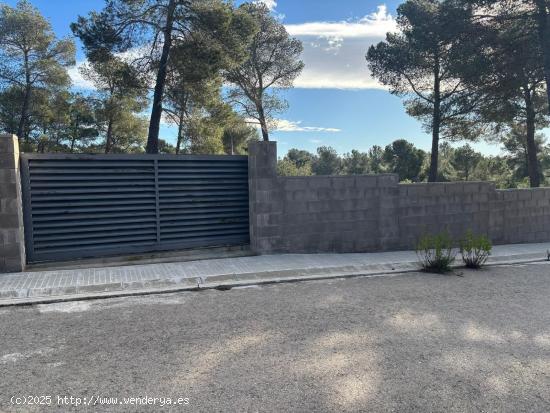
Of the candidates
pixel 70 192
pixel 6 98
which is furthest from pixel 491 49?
pixel 6 98

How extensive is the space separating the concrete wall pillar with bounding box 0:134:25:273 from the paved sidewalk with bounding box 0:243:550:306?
287 millimetres

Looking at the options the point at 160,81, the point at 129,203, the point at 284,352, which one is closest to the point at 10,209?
the point at 129,203

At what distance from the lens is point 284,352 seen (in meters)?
3.67

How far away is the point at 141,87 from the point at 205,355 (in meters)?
16.6

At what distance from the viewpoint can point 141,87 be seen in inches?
701

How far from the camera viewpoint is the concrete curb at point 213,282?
5.33m

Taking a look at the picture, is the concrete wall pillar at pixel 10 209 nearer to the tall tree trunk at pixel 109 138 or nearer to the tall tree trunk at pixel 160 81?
the tall tree trunk at pixel 160 81

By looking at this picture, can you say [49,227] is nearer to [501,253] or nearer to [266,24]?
[501,253]

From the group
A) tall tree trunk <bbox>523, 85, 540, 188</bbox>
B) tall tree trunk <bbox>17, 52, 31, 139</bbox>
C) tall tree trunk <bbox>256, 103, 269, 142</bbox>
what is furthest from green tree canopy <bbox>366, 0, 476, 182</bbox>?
tall tree trunk <bbox>17, 52, 31, 139</bbox>

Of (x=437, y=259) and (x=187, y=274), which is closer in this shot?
(x=187, y=274)

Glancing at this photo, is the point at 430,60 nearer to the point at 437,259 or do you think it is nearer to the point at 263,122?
the point at 263,122

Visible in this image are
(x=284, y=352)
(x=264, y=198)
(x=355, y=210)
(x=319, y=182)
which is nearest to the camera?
(x=284, y=352)

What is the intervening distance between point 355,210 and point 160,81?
11.8 m

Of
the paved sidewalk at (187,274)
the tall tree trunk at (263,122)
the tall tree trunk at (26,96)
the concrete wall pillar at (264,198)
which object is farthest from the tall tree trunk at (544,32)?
the tall tree trunk at (26,96)
